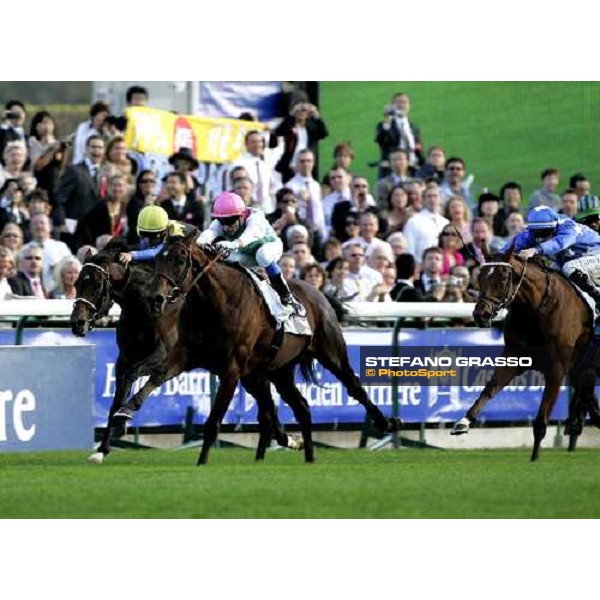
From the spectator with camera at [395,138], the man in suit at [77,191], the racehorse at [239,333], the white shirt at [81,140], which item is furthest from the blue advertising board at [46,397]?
the spectator with camera at [395,138]

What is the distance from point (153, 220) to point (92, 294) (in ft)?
2.78

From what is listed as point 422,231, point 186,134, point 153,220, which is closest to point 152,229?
point 153,220

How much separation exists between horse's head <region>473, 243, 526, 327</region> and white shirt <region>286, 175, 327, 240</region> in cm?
465

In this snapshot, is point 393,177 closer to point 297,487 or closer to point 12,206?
point 12,206

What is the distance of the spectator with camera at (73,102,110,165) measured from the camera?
61.5 ft

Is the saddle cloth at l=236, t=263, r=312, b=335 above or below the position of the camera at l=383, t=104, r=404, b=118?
below

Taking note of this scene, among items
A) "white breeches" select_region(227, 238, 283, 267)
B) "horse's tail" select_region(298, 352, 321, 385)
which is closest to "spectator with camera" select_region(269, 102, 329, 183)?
"horse's tail" select_region(298, 352, 321, 385)

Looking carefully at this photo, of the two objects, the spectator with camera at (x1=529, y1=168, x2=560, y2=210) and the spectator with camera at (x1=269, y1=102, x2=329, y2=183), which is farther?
the spectator with camera at (x1=269, y1=102, x2=329, y2=183)

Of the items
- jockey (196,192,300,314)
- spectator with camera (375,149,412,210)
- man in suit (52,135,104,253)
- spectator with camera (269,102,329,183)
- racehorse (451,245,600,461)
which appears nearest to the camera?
jockey (196,192,300,314)

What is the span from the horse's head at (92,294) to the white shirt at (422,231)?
19.4 ft

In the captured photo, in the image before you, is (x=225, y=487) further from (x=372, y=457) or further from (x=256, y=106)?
(x=256, y=106)

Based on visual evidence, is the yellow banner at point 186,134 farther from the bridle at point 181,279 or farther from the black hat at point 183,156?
the bridle at point 181,279

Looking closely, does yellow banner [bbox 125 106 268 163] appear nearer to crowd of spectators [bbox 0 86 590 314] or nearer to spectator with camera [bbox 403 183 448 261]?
crowd of spectators [bbox 0 86 590 314]

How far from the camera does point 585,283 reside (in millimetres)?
15797
